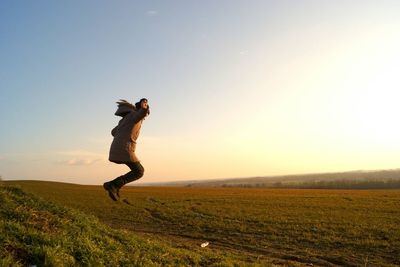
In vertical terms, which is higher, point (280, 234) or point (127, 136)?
point (127, 136)

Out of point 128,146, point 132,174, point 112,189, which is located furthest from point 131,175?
point 128,146

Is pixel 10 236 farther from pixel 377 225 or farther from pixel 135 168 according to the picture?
pixel 377 225

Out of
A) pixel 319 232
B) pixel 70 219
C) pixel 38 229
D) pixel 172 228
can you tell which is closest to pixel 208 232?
pixel 172 228

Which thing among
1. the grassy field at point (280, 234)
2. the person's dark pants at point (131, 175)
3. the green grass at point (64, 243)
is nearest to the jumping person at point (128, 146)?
the person's dark pants at point (131, 175)

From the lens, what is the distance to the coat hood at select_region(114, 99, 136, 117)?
1026cm

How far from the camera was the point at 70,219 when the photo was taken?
11.1 meters

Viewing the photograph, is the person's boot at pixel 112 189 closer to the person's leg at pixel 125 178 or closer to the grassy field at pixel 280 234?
the person's leg at pixel 125 178

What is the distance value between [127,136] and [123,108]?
0.80 meters

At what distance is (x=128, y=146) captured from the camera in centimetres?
996

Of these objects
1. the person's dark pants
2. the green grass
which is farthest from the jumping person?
the green grass

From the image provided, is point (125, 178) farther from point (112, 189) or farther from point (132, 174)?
point (112, 189)

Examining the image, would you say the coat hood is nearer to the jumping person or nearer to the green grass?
the jumping person

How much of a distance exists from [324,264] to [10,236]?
43.1ft

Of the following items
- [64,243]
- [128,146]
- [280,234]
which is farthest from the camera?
[280,234]
